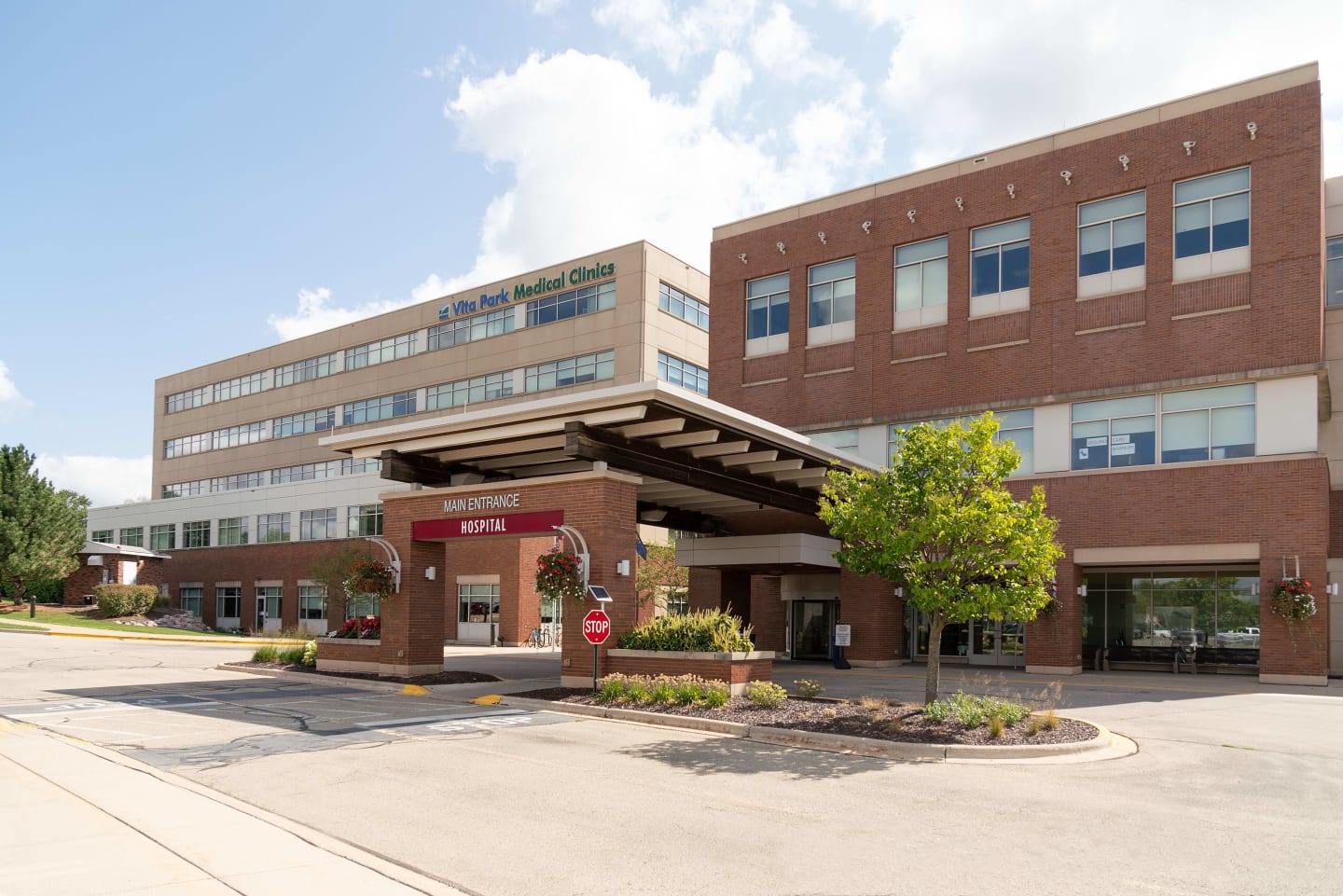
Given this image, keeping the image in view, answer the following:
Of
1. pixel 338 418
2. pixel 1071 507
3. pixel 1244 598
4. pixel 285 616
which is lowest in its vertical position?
pixel 285 616

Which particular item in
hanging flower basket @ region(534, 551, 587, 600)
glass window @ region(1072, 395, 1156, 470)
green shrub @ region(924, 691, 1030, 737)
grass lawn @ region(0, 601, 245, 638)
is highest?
glass window @ region(1072, 395, 1156, 470)

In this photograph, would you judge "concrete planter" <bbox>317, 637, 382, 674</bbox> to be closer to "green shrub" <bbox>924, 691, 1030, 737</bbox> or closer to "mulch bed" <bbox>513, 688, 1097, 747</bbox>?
"mulch bed" <bbox>513, 688, 1097, 747</bbox>

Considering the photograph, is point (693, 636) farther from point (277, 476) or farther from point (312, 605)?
point (277, 476)

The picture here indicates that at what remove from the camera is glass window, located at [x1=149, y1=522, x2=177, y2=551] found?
219 feet

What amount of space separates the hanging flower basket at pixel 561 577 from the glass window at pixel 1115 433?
1660cm

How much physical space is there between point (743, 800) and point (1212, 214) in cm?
2480

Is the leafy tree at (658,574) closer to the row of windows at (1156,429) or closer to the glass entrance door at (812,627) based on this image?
the glass entrance door at (812,627)

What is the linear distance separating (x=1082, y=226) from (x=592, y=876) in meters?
28.0

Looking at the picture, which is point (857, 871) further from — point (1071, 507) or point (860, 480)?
point (1071, 507)

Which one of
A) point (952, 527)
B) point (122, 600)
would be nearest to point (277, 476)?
point (122, 600)

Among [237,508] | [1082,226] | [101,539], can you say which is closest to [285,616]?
Result: [237,508]

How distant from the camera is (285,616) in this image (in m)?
57.3

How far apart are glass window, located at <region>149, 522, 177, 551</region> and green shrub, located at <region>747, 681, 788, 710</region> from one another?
5894 centimetres

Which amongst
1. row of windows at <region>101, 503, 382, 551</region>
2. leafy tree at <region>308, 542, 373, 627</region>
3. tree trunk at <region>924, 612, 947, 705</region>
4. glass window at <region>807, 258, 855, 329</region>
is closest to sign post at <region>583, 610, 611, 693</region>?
tree trunk at <region>924, 612, 947, 705</region>
